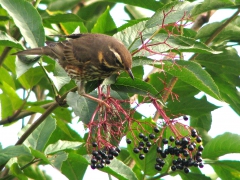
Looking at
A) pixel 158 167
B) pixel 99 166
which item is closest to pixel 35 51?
pixel 99 166

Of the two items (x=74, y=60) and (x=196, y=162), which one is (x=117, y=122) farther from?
(x=74, y=60)

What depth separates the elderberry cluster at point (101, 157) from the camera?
3594 mm

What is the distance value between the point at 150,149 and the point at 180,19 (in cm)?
95

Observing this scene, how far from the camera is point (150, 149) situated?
4.02m

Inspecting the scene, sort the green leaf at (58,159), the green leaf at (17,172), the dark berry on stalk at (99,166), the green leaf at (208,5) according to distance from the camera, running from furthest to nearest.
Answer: the green leaf at (208,5) < the green leaf at (17,172) < the dark berry on stalk at (99,166) < the green leaf at (58,159)

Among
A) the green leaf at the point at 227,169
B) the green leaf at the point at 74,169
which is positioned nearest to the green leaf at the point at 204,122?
the green leaf at the point at 227,169

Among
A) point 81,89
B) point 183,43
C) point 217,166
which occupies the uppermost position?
point 183,43

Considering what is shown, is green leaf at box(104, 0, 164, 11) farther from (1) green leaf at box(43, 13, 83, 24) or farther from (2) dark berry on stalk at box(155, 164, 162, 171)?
(2) dark berry on stalk at box(155, 164, 162, 171)

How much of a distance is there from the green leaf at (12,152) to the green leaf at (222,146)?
1323 mm

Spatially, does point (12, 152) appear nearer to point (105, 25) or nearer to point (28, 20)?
point (28, 20)

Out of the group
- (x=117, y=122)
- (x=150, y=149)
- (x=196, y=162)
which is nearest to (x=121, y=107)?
(x=117, y=122)

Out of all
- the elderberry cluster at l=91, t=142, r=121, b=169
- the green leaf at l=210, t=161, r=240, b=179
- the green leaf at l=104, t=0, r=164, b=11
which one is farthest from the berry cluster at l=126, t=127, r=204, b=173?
the green leaf at l=104, t=0, r=164, b=11

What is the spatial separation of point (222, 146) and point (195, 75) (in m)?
0.65

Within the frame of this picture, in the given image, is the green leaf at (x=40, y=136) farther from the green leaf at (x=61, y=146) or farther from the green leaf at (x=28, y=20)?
the green leaf at (x=28, y=20)
